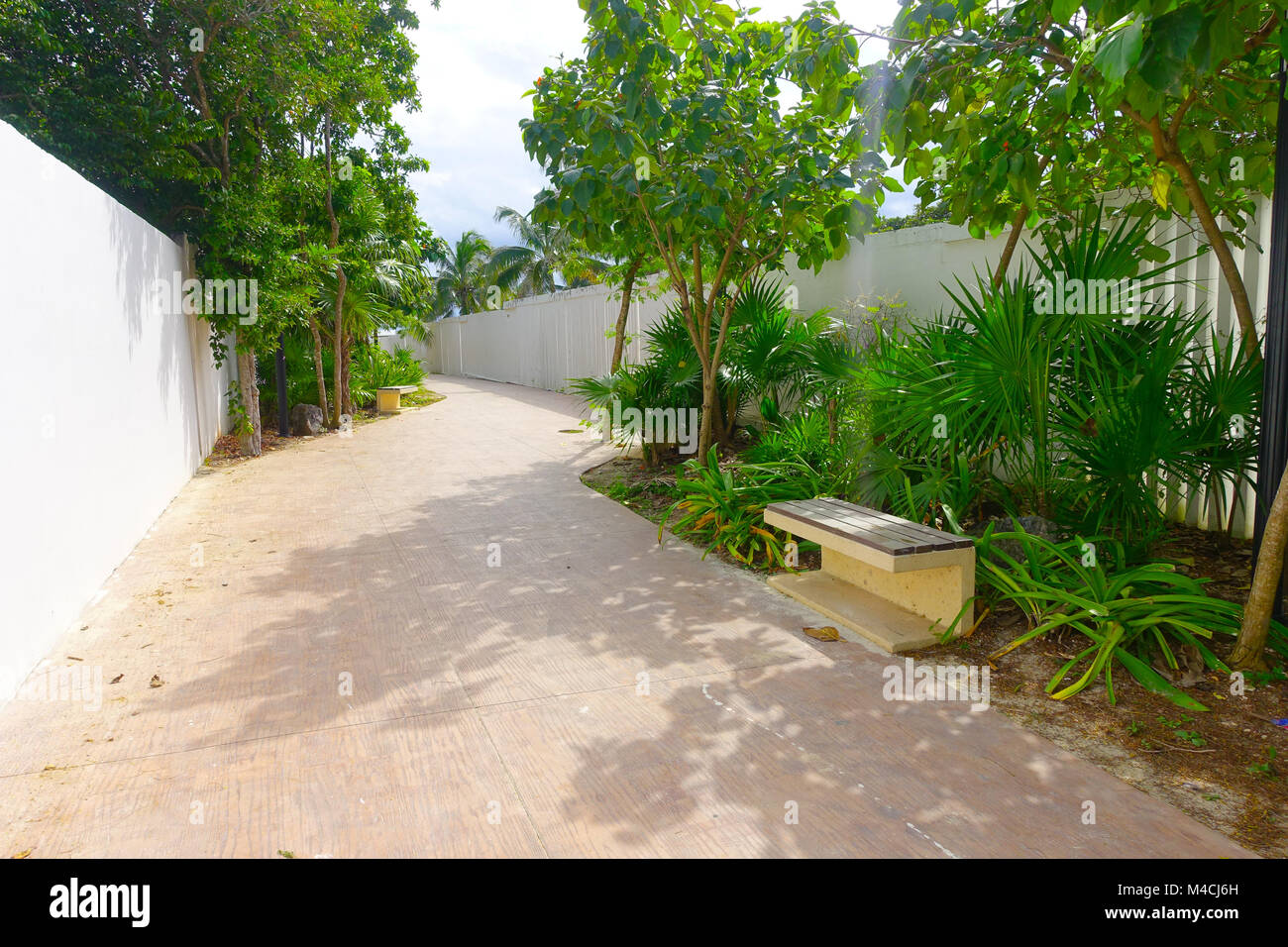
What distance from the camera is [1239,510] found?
4.66m

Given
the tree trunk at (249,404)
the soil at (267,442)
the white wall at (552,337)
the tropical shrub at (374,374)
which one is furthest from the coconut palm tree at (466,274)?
the tree trunk at (249,404)

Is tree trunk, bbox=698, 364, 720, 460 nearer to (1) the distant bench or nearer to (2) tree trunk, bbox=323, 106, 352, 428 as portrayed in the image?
(2) tree trunk, bbox=323, 106, 352, 428

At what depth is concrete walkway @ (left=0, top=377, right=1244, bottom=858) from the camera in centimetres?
245

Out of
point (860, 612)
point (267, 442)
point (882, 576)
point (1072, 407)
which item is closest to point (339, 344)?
point (267, 442)

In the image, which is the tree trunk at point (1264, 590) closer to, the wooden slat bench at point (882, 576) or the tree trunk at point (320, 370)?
the wooden slat bench at point (882, 576)

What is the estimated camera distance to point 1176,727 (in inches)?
118

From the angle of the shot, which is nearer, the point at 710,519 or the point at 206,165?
the point at 710,519

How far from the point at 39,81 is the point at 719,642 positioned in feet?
28.5

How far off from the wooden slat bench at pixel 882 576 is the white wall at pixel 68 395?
11.4 ft

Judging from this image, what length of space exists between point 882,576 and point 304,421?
32.6 feet

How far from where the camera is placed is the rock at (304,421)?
39.9 ft

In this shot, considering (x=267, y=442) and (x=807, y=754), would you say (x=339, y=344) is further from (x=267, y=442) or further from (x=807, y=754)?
(x=807, y=754)
